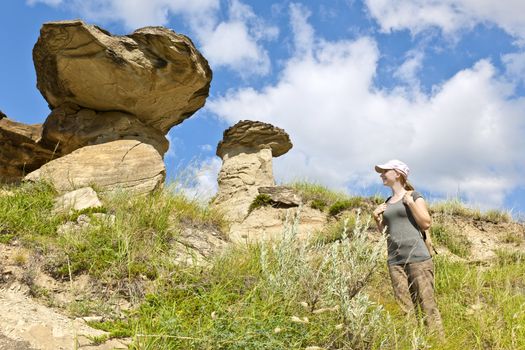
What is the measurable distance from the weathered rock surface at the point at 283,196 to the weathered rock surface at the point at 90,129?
3183 millimetres

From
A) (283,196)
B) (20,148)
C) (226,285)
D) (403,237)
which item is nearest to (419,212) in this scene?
(403,237)

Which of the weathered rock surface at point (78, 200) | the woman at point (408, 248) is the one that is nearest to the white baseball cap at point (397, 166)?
the woman at point (408, 248)

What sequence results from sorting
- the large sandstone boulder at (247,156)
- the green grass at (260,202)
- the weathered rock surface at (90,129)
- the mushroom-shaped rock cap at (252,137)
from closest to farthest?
the weathered rock surface at (90,129), the green grass at (260,202), the large sandstone boulder at (247,156), the mushroom-shaped rock cap at (252,137)

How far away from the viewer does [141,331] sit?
13.4 feet

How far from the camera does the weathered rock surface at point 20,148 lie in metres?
11.9

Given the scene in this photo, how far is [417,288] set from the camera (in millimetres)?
5328

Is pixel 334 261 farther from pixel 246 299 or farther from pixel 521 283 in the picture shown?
pixel 521 283

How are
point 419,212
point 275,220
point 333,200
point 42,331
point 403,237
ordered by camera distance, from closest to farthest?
point 42,331, point 419,212, point 403,237, point 275,220, point 333,200

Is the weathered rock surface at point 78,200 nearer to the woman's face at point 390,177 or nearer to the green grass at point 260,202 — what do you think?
the woman's face at point 390,177

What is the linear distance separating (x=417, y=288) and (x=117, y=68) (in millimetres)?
7495

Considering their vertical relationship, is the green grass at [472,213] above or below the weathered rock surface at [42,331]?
above

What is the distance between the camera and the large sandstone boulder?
15.0 metres

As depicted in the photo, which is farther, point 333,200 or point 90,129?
point 333,200

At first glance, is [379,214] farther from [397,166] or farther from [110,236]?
[110,236]
